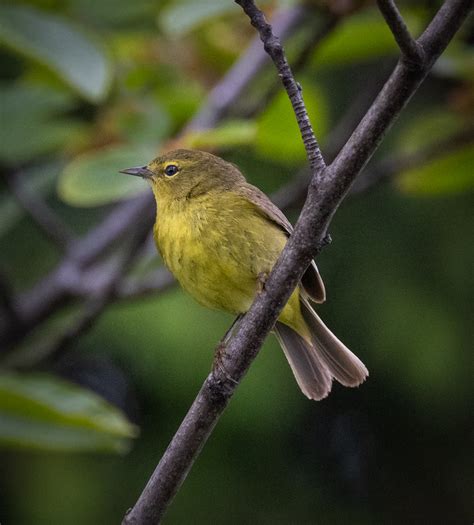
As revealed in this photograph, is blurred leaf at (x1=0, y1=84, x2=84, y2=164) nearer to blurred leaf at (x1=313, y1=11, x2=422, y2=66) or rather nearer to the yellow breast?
the yellow breast

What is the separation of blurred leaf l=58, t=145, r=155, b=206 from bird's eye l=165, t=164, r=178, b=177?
1.25 feet

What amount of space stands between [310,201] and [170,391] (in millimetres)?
3055

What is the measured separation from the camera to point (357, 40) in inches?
160

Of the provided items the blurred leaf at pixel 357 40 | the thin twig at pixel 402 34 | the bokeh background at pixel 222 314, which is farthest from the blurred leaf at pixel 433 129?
the thin twig at pixel 402 34

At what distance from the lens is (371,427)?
6.15 metres

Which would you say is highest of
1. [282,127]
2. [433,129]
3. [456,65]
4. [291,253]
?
[456,65]

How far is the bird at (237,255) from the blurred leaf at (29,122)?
503 mm

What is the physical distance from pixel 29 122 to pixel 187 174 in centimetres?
73

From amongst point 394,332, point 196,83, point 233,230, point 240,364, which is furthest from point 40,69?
point 240,364

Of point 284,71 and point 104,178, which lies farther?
point 104,178

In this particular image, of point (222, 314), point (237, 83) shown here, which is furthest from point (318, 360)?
point (222, 314)

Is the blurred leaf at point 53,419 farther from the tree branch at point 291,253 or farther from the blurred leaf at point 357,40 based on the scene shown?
the blurred leaf at point 357,40

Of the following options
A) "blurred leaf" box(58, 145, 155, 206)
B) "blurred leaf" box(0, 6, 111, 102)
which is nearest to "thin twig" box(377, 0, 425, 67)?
"blurred leaf" box(58, 145, 155, 206)

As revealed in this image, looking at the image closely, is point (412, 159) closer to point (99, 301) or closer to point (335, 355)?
point (335, 355)
